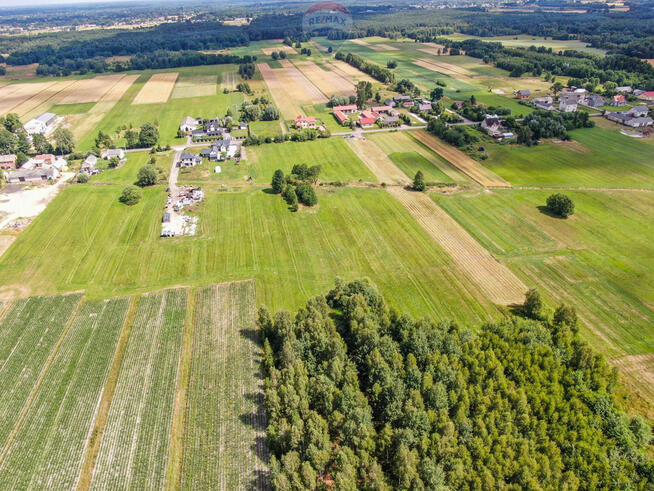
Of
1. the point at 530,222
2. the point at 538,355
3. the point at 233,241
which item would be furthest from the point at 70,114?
the point at 538,355

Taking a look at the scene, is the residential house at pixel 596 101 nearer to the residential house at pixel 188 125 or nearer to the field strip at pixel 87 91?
the residential house at pixel 188 125

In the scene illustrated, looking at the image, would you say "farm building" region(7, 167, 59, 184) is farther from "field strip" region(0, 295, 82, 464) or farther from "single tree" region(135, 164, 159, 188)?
"field strip" region(0, 295, 82, 464)

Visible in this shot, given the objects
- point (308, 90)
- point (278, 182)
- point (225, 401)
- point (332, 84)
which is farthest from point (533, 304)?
point (332, 84)

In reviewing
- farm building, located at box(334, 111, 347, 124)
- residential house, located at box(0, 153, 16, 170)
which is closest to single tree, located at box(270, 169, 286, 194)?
farm building, located at box(334, 111, 347, 124)

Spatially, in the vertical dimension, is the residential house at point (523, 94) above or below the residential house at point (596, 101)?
A: above

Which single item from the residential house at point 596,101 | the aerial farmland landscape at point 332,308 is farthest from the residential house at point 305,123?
the residential house at point 596,101
